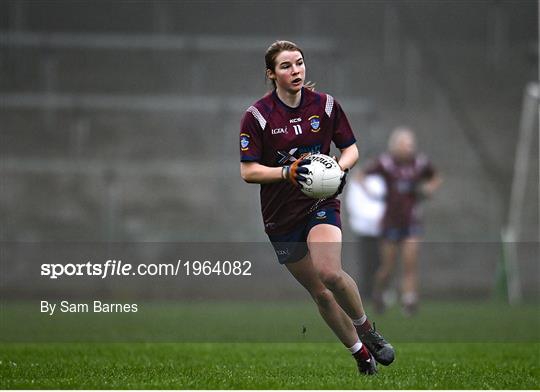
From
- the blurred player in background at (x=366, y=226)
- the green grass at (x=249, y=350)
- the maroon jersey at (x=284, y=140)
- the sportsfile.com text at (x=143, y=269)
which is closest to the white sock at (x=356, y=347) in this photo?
the green grass at (x=249, y=350)

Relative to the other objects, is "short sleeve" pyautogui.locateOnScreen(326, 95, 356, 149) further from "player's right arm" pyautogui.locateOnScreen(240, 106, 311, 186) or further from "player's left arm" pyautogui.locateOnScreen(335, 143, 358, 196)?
"player's right arm" pyautogui.locateOnScreen(240, 106, 311, 186)

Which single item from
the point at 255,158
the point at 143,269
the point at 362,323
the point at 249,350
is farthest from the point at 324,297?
the point at 143,269

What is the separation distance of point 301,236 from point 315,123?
635 mm

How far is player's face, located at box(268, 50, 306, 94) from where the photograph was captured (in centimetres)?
605

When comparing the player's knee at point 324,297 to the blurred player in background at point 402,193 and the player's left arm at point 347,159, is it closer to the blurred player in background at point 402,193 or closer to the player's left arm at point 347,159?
the player's left arm at point 347,159

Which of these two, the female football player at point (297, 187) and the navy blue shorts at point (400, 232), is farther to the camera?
the navy blue shorts at point (400, 232)

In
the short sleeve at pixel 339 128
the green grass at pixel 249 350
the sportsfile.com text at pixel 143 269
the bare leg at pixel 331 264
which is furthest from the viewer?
the sportsfile.com text at pixel 143 269

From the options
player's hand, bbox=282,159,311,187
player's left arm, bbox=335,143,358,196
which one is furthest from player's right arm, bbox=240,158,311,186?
player's left arm, bbox=335,143,358,196

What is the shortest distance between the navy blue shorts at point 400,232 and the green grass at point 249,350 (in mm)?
1075

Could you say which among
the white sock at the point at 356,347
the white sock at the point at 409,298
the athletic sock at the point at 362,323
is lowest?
the white sock at the point at 409,298

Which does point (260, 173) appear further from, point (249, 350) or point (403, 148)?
point (403, 148)

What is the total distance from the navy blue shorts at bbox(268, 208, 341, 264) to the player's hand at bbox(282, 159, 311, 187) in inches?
13.0

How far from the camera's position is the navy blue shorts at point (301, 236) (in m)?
6.07

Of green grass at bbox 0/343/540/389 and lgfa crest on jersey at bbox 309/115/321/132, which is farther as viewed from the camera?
lgfa crest on jersey at bbox 309/115/321/132
